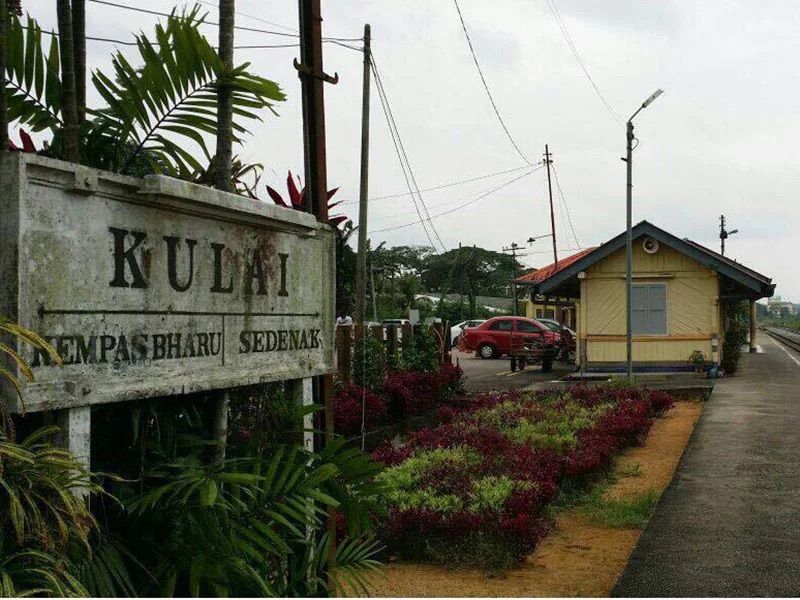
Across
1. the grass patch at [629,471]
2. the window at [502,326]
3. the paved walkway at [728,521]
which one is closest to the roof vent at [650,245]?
the window at [502,326]

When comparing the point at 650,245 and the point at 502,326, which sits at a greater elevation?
the point at 650,245

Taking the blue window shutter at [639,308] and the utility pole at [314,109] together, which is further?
the blue window shutter at [639,308]

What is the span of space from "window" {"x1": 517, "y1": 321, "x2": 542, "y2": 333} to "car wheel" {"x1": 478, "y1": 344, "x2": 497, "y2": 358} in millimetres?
2247

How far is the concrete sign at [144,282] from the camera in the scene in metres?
2.65

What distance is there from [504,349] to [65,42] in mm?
30600

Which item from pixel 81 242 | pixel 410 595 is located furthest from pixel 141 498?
pixel 410 595

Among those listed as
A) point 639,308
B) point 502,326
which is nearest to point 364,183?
point 639,308

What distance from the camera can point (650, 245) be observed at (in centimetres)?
2359

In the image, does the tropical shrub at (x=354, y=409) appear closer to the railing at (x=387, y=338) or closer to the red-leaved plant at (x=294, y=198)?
the railing at (x=387, y=338)

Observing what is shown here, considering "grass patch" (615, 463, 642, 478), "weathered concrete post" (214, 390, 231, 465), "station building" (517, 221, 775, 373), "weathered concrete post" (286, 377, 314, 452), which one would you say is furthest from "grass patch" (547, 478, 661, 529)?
"station building" (517, 221, 775, 373)

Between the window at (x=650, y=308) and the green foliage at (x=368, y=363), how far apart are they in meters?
10.3

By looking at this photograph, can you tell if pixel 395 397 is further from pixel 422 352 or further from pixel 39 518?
pixel 39 518

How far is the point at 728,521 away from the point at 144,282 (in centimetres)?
570

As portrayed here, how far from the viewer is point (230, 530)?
10.2ft
